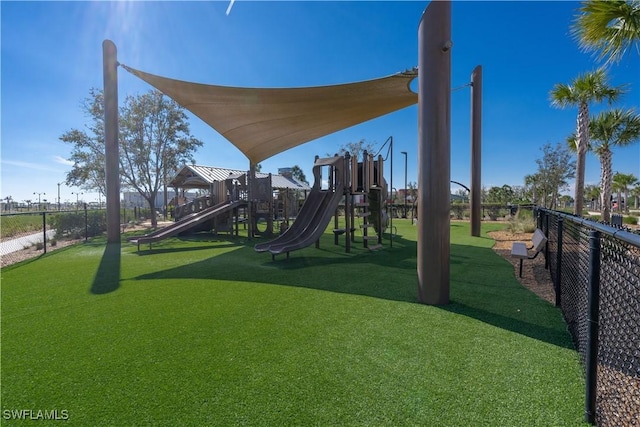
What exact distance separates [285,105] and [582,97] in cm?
1221

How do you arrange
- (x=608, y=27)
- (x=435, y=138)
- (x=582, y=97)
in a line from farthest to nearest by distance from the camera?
(x=582, y=97) < (x=608, y=27) < (x=435, y=138)

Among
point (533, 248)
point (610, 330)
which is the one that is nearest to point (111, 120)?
point (533, 248)

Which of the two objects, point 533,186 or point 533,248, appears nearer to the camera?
A: point 533,248

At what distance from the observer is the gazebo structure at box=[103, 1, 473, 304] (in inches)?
147

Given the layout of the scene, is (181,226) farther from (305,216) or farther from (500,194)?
(500,194)

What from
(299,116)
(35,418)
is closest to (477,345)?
(35,418)

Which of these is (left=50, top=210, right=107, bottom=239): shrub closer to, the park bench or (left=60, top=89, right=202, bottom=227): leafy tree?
(left=60, top=89, right=202, bottom=227): leafy tree

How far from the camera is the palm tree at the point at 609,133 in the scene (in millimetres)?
13000

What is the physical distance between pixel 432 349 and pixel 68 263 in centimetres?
793

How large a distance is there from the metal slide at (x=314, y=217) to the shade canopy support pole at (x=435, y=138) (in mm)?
3891

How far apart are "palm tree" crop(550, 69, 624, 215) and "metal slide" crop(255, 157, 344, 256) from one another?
10048 millimetres

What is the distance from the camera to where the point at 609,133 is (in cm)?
1346

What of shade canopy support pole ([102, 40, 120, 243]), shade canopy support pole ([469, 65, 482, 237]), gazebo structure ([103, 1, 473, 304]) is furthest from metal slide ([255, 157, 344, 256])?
shade canopy support pole ([102, 40, 120, 243])

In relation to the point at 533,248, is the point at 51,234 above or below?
below
